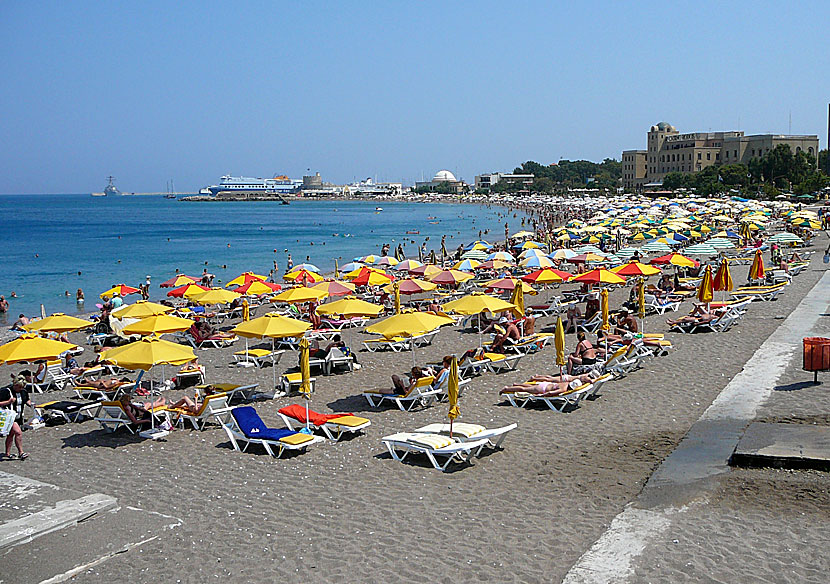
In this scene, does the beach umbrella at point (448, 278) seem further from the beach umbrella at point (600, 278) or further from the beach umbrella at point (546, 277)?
the beach umbrella at point (600, 278)

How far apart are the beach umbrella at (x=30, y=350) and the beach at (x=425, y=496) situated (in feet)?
5.10

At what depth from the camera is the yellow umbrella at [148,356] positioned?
10.9 m

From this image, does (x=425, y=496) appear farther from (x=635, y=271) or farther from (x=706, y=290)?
(x=635, y=271)

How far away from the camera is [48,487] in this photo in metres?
8.47

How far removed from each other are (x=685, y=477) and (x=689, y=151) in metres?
124

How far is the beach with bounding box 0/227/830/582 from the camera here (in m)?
6.32

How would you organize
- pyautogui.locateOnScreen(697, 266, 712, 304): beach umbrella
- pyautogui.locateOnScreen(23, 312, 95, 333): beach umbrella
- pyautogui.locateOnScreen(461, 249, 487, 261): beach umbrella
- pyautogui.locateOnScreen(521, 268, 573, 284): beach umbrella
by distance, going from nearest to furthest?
pyautogui.locateOnScreen(23, 312, 95, 333): beach umbrella
pyautogui.locateOnScreen(697, 266, 712, 304): beach umbrella
pyautogui.locateOnScreen(521, 268, 573, 284): beach umbrella
pyautogui.locateOnScreen(461, 249, 487, 261): beach umbrella

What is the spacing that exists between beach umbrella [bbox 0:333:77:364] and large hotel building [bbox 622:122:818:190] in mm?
109429

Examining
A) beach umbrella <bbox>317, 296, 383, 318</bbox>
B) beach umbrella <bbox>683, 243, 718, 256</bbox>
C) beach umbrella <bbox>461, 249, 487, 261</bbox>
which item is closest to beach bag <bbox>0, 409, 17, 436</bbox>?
beach umbrella <bbox>317, 296, 383, 318</bbox>

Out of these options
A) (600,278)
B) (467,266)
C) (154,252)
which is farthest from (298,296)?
(154,252)

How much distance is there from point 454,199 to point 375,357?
184 meters

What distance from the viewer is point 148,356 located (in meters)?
11.0

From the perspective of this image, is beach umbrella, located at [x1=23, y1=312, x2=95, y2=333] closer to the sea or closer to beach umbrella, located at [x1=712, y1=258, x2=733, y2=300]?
beach umbrella, located at [x1=712, y1=258, x2=733, y2=300]

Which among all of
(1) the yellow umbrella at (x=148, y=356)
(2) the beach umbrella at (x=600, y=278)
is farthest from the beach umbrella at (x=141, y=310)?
(2) the beach umbrella at (x=600, y=278)
